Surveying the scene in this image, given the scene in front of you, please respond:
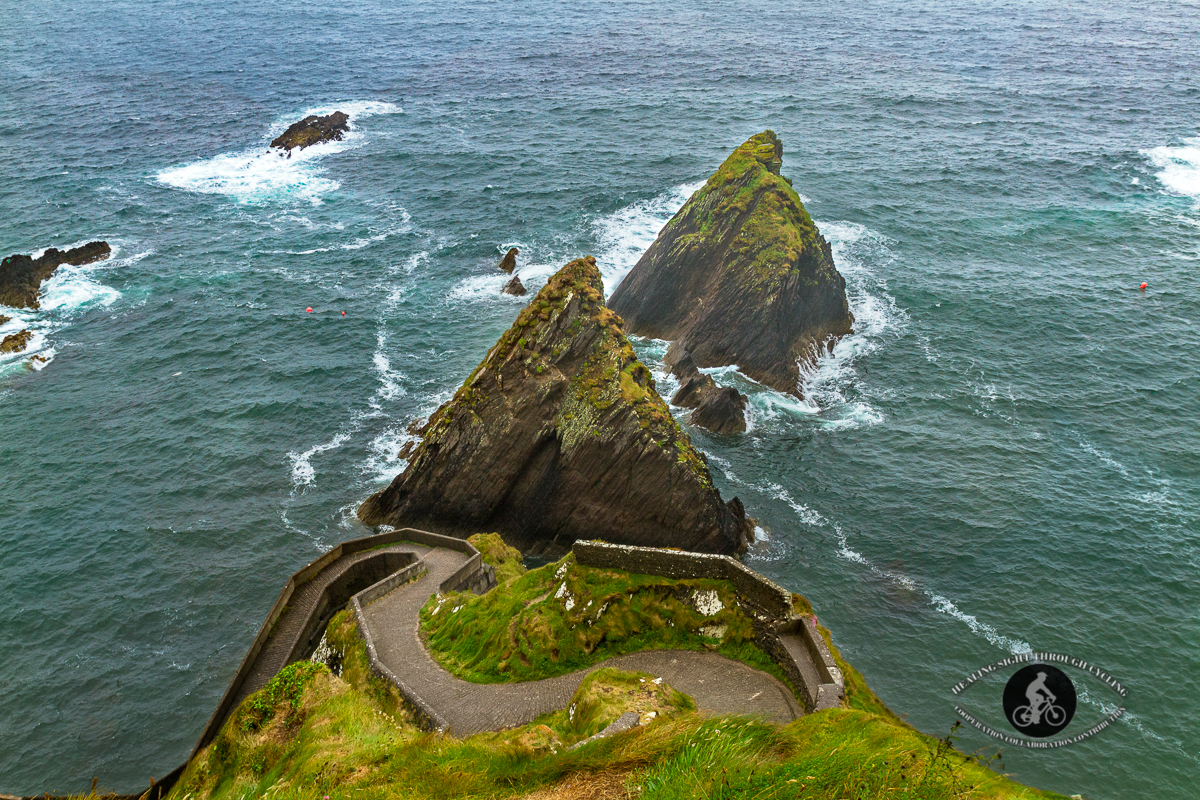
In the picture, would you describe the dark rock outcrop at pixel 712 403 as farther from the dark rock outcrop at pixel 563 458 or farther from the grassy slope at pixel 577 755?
the grassy slope at pixel 577 755

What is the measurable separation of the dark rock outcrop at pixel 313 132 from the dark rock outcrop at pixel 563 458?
55.2 m

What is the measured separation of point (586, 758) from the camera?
15266 mm

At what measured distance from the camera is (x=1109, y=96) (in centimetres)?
9200

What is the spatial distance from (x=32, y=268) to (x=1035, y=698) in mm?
67997

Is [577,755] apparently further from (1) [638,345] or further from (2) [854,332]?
(2) [854,332]

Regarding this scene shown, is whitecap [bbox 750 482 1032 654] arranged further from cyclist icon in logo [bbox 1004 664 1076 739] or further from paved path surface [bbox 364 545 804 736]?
paved path surface [bbox 364 545 804 736]

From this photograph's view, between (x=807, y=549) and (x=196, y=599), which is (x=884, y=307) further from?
(x=196, y=599)

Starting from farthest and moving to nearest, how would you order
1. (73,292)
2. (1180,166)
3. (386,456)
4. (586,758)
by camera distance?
(1180,166) < (73,292) < (386,456) < (586,758)

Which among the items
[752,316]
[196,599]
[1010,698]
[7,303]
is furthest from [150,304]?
[1010,698]

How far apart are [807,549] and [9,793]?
32.5 m

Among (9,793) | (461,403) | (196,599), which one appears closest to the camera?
(9,793)

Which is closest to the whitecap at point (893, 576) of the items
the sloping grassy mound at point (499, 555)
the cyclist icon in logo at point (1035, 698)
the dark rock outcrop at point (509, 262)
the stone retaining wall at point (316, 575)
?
the cyclist icon in logo at point (1035, 698)

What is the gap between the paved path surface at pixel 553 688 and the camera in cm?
2247

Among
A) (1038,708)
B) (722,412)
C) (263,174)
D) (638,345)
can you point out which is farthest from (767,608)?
(263,174)
